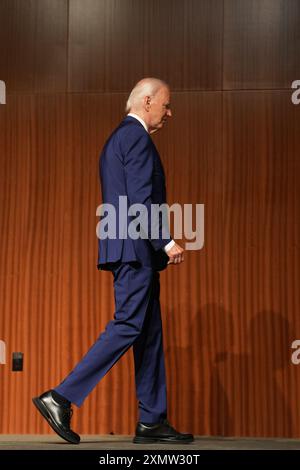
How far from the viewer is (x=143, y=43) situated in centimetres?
435

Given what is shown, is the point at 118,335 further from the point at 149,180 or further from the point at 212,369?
the point at 212,369

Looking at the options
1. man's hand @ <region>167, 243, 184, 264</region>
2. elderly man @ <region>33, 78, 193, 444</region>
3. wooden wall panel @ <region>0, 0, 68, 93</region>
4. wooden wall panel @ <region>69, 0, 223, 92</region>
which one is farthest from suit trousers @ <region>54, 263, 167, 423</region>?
wooden wall panel @ <region>0, 0, 68, 93</region>

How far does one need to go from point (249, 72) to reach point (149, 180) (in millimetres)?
1105

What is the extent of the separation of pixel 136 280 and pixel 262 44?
1.46m

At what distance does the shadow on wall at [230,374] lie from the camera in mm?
4191

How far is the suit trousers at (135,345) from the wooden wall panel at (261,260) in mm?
703

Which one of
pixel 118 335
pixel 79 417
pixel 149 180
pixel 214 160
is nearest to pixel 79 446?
pixel 118 335

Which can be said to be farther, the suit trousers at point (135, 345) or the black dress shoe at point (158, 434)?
the black dress shoe at point (158, 434)

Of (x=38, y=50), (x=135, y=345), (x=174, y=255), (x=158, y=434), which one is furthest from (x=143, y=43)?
(x=158, y=434)

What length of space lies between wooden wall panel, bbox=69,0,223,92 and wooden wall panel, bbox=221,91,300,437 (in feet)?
0.78

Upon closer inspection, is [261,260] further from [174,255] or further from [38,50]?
[38,50]

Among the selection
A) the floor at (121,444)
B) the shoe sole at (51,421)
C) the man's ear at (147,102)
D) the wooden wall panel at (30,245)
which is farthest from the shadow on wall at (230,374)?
the man's ear at (147,102)

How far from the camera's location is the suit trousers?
3436 millimetres

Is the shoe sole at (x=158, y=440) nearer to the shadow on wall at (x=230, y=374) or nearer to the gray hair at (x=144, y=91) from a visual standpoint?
the shadow on wall at (x=230, y=374)
